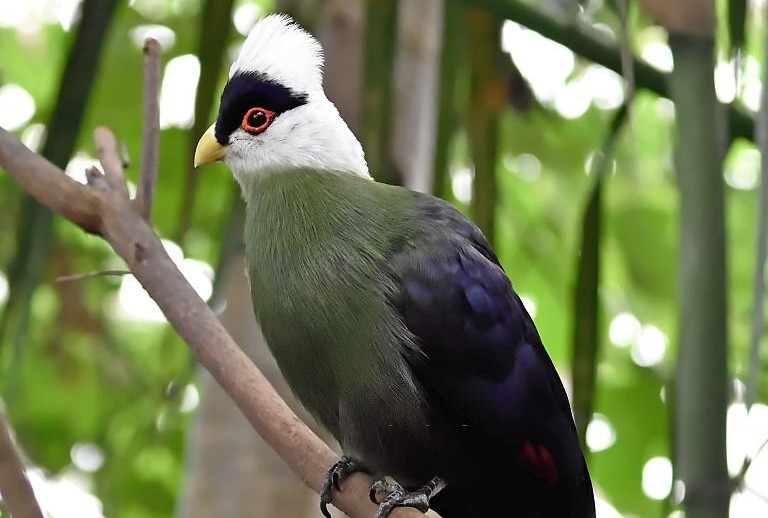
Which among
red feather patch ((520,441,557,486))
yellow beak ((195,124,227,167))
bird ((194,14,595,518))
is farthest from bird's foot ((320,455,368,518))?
yellow beak ((195,124,227,167))

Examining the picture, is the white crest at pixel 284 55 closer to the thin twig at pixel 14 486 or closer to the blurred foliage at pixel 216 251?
the blurred foliage at pixel 216 251

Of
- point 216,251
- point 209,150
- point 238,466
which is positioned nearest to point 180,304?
point 209,150

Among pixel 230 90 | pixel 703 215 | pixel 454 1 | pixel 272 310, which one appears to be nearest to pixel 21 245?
pixel 272 310

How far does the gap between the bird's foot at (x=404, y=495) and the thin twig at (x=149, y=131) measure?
0.56 metres

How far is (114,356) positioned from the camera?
10.9 ft

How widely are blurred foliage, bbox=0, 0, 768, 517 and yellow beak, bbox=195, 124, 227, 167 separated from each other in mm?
669

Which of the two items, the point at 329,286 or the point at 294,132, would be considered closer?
the point at 329,286

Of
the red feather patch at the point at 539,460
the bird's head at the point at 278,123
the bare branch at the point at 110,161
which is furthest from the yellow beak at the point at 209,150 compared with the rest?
the red feather patch at the point at 539,460

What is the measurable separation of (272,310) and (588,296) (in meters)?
0.49

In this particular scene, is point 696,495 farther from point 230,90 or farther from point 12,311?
point 230,90

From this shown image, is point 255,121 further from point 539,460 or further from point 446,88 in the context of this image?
point 539,460

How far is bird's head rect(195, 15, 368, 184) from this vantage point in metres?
1.97

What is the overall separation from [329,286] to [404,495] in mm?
344

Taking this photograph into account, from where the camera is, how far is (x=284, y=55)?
6.40ft
